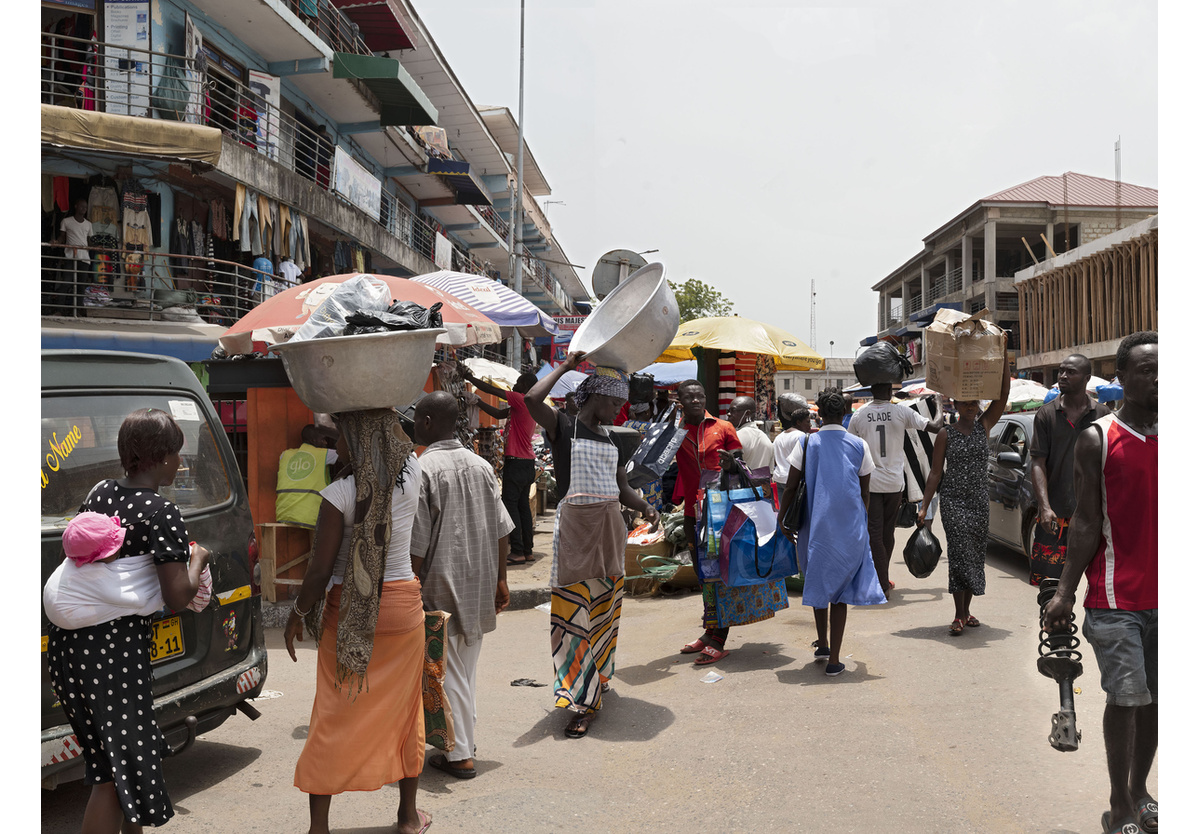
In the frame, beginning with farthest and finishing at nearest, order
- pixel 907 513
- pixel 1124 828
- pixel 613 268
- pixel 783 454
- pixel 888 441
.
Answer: pixel 613 268 < pixel 783 454 < pixel 907 513 < pixel 888 441 < pixel 1124 828

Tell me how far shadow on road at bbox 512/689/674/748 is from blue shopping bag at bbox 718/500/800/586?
1.08 metres

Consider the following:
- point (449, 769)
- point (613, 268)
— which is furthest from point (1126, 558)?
point (613, 268)

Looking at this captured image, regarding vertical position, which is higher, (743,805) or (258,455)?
(258,455)

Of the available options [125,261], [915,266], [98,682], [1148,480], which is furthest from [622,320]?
[915,266]

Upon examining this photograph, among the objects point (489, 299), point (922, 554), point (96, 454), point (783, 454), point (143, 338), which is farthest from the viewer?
point (143, 338)

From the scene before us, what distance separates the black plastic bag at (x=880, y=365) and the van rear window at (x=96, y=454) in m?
4.43

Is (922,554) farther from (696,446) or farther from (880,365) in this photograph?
(696,446)

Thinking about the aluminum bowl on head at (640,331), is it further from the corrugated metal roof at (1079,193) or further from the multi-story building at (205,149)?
the corrugated metal roof at (1079,193)

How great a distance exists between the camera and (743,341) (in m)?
11.9

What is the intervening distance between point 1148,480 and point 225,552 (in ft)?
12.3

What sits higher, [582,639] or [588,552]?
[588,552]

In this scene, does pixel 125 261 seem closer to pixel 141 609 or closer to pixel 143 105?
pixel 143 105

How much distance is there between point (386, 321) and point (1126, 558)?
8.85ft

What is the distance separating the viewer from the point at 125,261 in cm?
1385
